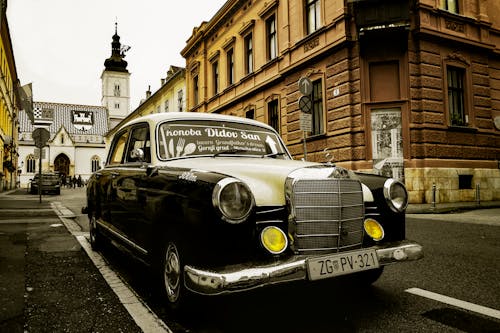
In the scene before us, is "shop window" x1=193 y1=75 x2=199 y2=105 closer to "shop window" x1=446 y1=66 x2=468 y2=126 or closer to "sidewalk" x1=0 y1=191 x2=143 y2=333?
"shop window" x1=446 y1=66 x2=468 y2=126

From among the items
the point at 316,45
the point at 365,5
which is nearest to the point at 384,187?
the point at 365,5

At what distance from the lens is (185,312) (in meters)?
2.73

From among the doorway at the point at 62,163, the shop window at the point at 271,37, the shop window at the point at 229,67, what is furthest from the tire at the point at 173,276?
the doorway at the point at 62,163

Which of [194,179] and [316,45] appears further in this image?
[316,45]

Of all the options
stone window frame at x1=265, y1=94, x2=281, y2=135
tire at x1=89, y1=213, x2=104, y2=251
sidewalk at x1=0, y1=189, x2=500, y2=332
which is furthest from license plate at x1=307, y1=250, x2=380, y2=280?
stone window frame at x1=265, y1=94, x2=281, y2=135

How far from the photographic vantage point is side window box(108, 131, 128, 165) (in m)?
4.49

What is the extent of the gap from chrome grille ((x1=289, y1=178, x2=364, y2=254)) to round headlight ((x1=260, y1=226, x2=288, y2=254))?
0.08 m

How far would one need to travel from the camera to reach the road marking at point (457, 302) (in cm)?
282

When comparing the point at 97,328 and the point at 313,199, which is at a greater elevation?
the point at 313,199

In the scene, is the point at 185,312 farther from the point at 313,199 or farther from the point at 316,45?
the point at 316,45

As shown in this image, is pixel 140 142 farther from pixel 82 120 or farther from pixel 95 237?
pixel 82 120

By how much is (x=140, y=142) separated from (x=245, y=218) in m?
1.98

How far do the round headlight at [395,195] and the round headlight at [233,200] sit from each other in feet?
4.29

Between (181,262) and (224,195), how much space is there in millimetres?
588
